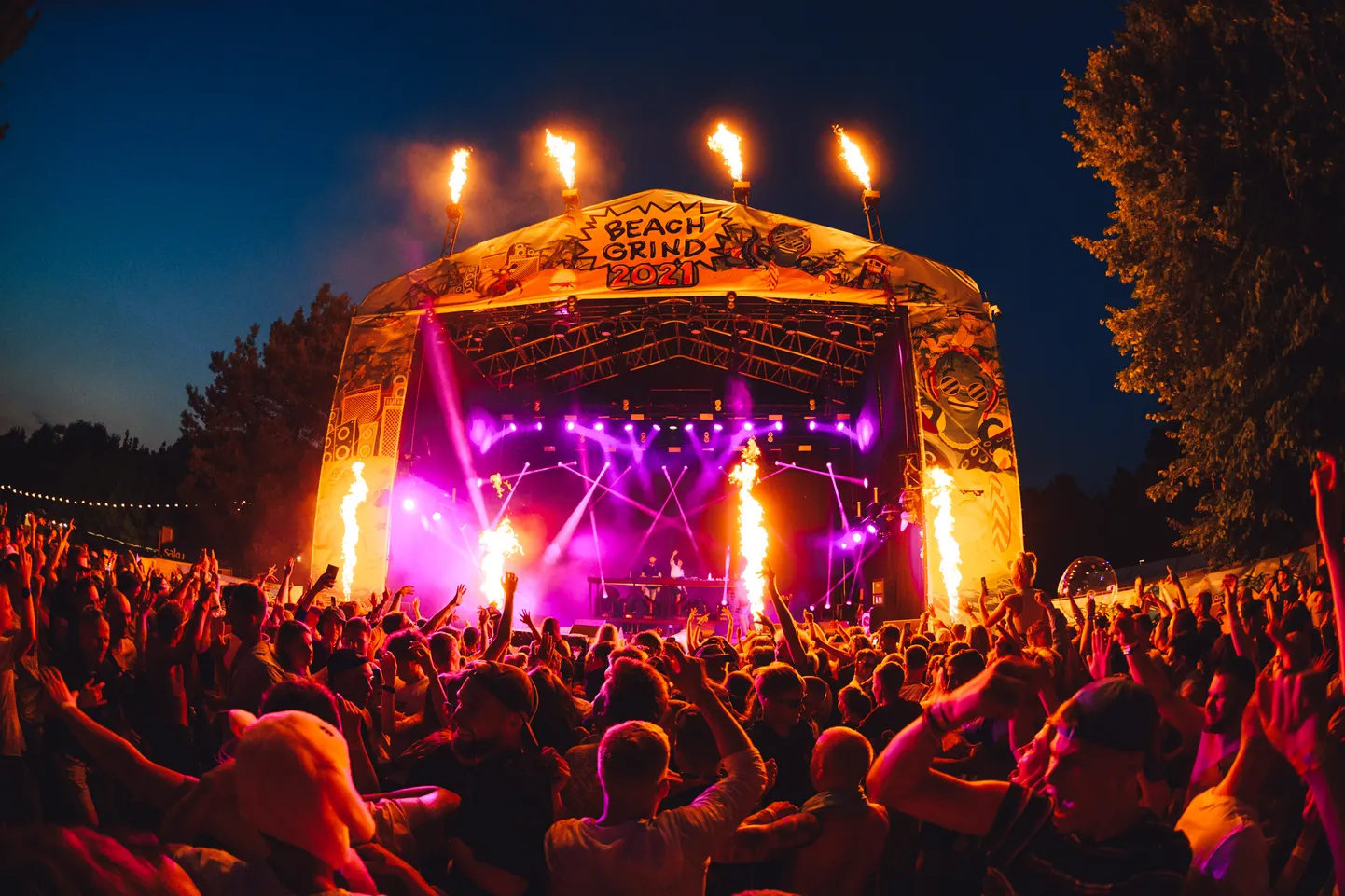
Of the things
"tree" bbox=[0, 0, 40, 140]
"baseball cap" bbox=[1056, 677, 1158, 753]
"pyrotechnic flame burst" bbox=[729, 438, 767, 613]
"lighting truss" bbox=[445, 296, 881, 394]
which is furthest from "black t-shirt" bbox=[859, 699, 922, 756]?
"pyrotechnic flame burst" bbox=[729, 438, 767, 613]

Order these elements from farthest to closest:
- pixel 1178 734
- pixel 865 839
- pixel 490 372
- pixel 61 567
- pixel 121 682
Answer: pixel 490 372, pixel 61 567, pixel 121 682, pixel 1178 734, pixel 865 839

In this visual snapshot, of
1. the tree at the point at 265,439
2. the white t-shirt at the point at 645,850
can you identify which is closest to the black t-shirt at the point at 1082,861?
the white t-shirt at the point at 645,850

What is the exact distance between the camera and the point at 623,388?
24.1m

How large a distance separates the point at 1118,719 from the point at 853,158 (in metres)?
18.0

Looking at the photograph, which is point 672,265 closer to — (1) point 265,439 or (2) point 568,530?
(2) point 568,530

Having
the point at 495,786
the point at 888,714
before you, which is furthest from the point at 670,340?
the point at 495,786

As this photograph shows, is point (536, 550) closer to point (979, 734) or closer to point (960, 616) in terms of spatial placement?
point (960, 616)

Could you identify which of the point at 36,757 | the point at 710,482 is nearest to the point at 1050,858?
the point at 36,757

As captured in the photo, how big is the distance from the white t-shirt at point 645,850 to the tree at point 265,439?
3069cm

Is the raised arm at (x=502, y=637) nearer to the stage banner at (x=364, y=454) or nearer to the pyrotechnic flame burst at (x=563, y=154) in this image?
the stage banner at (x=364, y=454)

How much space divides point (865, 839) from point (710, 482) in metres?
23.5

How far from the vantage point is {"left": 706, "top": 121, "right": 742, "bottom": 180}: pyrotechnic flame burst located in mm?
18641

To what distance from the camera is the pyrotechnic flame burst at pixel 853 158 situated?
1858 cm

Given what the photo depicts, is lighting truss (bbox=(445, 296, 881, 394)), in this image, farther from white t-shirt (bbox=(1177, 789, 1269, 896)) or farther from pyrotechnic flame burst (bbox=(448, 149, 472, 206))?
white t-shirt (bbox=(1177, 789, 1269, 896))
